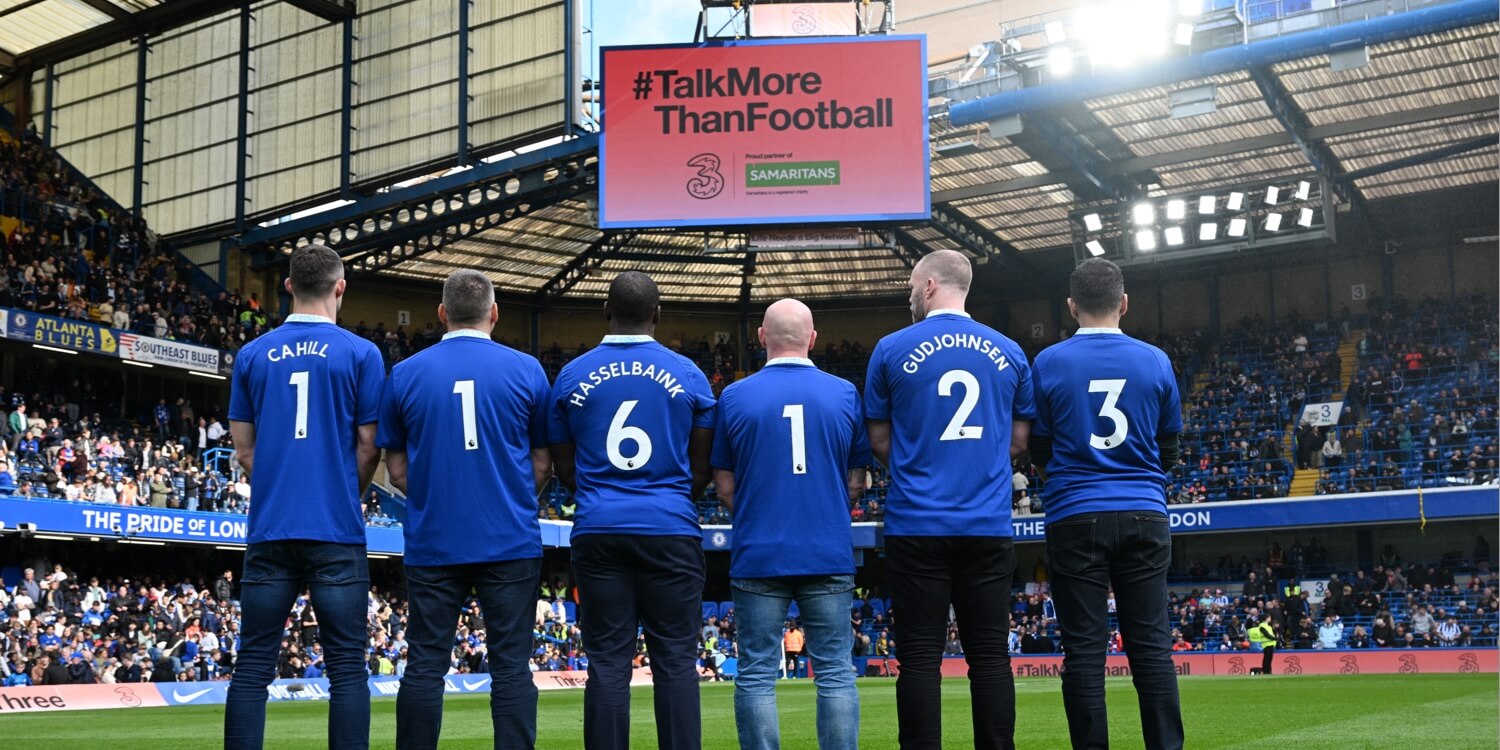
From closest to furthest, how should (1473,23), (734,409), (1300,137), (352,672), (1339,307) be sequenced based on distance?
(352,672), (734,409), (1473,23), (1300,137), (1339,307)

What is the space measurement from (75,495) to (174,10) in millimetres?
17533

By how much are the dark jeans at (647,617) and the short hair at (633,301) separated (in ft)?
3.46

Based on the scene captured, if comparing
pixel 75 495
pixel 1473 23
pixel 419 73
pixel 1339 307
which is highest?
pixel 419 73

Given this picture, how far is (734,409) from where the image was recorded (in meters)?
6.79

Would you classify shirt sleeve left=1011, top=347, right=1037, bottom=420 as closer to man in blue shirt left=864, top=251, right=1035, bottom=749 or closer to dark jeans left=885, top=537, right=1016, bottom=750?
man in blue shirt left=864, top=251, right=1035, bottom=749

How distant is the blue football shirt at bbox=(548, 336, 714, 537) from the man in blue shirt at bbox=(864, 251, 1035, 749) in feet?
2.96

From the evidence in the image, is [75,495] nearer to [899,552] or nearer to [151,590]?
[151,590]

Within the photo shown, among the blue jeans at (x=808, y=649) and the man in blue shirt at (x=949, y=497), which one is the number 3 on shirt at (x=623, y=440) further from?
the man in blue shirt at (x=949, y=497)

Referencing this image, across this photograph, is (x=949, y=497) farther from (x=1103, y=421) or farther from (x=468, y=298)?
(x=468, y=298)

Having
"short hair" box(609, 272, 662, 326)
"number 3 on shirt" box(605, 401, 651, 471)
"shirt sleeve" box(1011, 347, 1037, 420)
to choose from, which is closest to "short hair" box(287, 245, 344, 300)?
"short hair" box(609, 272, 662, 326)

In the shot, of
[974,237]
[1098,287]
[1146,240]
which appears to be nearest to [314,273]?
[1098,287]

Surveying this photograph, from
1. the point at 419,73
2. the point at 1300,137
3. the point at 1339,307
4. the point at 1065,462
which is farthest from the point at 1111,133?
the point at 1065,462

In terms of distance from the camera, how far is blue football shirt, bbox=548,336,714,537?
21.2 feet

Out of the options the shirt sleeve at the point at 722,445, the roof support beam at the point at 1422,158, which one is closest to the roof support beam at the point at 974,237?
the roof support beam at the point at 1422,158
